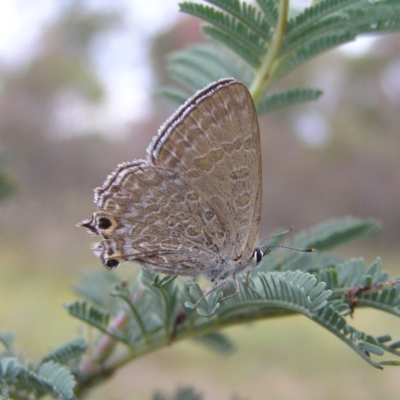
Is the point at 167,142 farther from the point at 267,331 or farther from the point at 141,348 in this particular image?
the point at 267,331

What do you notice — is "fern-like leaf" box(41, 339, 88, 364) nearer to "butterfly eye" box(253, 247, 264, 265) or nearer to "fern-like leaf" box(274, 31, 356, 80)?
"butterfly eye" box(253, 247, 264, 265)

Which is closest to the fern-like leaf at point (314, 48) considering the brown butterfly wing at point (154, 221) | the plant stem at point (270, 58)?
the plant stem at point (270, 58)

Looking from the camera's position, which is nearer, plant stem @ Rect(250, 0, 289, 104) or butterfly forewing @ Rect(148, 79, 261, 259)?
plant stem @ Rect(250, 0, 289, 104)

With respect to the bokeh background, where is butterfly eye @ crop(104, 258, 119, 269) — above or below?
below

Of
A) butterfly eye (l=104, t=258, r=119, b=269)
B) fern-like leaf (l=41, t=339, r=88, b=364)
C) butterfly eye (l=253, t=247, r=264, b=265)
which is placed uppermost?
butterfly eye (l=253, t=247, r=264, b=265)

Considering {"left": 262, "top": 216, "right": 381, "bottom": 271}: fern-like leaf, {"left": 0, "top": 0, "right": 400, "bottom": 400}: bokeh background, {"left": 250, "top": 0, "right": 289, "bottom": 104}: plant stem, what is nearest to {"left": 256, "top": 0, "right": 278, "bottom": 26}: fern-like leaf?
{"left": 250, "top": 0, "right": 289, "bottom": 104}: plant stem

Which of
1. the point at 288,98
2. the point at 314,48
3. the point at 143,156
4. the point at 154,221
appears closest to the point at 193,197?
the point at 154,221

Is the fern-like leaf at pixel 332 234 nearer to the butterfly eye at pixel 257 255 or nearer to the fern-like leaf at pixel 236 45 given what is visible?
the butterfly eye at pixel 257 255

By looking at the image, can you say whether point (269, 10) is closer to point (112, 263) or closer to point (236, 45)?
point (236, 45)

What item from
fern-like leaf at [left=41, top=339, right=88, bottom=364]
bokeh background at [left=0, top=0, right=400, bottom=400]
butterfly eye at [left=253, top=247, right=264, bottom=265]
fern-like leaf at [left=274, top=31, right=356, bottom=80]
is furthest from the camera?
bokeh background at [left=0, top=0, right=400, bottom=400]
